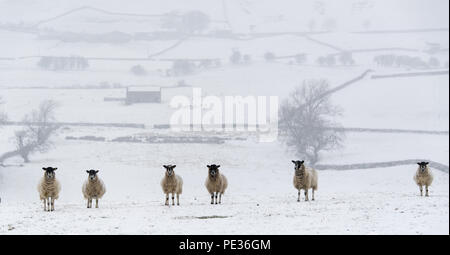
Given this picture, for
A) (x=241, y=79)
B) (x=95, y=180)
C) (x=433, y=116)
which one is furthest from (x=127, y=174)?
(x=241, y=79)

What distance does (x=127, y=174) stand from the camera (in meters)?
70.0

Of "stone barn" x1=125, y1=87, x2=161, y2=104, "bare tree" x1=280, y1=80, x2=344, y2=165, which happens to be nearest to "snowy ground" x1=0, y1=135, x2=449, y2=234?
"bare tree" x1=280, y1=80, x2=344, y2=165

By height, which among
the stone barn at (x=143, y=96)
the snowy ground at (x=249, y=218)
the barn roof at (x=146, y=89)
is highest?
the barn roof at (x=146, y=89)

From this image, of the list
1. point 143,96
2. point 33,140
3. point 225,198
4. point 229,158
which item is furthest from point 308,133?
point 143,96

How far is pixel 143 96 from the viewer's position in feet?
429

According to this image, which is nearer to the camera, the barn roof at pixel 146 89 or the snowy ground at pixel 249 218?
the snowy ground at pixel 249 218

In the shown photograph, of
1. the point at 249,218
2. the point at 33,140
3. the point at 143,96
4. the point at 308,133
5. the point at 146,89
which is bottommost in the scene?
the point at 249,218

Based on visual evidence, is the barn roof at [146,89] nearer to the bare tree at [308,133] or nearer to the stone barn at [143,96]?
the stone barn at [143,96]

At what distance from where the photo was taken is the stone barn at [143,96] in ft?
425

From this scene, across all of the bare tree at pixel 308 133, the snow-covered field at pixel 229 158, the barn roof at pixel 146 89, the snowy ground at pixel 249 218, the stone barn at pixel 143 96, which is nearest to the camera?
the snowy ground at pixel 249 218

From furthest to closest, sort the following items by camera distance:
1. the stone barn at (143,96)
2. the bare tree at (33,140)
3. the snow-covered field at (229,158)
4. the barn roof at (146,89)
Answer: the barn roof at (146,89) < the stone barn at (143,96) < the bare tree at (33,140) < the snow-covered field at (229,158)

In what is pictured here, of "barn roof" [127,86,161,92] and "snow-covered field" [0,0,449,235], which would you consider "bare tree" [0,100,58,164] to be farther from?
"barn roof" [127,86,161,92]

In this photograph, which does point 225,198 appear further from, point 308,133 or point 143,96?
point 143,96

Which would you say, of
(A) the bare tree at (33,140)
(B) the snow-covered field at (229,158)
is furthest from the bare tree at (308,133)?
(A) the bare tree at (33,140)
